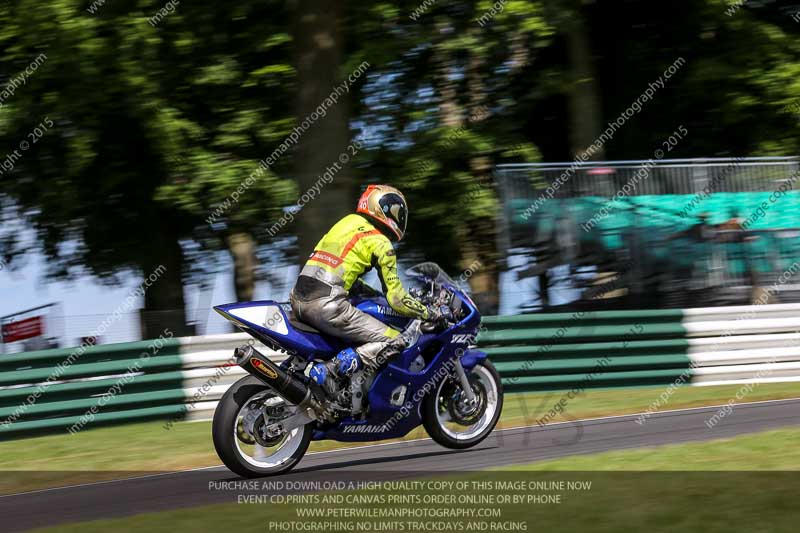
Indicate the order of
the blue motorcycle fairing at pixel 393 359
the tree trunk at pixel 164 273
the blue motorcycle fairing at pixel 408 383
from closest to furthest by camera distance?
the blue motorcycle fairing at pixel 393 359
the blue motorcycle fairing at pixel 408 383
the tree trunk at pixel 164 273

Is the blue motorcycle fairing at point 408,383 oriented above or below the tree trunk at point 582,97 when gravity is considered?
above

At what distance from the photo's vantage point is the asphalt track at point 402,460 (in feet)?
23.7

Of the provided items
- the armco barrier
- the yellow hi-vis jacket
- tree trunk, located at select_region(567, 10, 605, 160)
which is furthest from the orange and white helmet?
tree trunk, located at select_region(567, 10, 605, 160)

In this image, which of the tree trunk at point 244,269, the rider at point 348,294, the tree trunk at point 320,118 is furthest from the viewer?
the tree trunk at point 244,269

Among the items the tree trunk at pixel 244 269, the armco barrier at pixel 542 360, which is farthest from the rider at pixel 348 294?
the tree trunk at pixel 244 269

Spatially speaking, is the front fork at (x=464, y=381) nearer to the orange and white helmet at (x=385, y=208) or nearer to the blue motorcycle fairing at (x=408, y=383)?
the blue motorcycle fairing at (x=408, y=383)

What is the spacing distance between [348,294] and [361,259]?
0.88 feet

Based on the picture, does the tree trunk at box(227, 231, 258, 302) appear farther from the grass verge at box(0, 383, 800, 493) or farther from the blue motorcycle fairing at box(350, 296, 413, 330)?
the blue motorcycle fairing at box(350, 296, 413, 330)

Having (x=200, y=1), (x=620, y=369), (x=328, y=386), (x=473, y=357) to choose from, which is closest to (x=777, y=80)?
(x=620, y=369)

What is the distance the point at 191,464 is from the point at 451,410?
217 cm

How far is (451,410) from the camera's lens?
28.2 feet

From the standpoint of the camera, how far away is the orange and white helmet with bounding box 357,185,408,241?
821 centimetres

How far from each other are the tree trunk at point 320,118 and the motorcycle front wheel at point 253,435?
5567mm

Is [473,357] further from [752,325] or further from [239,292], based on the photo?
[239,292]
